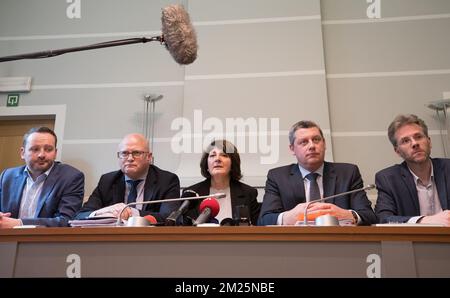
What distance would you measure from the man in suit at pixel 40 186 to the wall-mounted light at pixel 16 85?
176 cm

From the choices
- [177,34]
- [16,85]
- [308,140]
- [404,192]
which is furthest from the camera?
[16,85]

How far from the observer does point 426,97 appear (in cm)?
381

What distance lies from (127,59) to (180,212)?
2876mm

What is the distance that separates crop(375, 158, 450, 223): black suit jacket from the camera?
92.2 inches

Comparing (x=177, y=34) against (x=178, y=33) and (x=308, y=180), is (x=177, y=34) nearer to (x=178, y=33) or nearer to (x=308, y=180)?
(x=178, y=33)

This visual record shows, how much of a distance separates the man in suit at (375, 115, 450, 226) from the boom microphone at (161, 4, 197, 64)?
1.45m

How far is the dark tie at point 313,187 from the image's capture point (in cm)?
Result: 244

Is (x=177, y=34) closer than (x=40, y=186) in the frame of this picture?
Yes

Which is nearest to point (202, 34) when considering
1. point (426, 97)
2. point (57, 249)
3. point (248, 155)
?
point (248, 155)

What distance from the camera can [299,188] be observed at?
245 centimetres

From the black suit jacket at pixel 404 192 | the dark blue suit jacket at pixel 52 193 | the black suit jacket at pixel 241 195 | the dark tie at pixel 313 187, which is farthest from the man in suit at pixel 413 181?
the dark blue suit jacket at pixel 52 193

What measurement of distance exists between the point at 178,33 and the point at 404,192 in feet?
5.39

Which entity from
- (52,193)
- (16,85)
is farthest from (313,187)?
(16,85)
